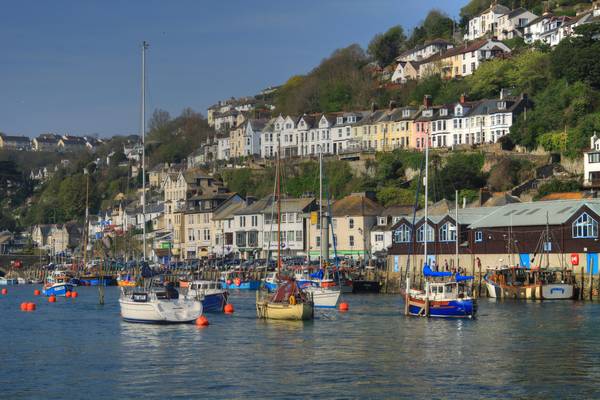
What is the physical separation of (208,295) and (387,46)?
10993cm

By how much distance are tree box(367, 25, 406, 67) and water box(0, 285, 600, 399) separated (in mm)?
106752

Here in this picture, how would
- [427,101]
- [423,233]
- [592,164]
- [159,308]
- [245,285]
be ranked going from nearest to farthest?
1. [159,308]
2. [423,233]
3. [592,164]
4. [245,285]
5. [427,101]

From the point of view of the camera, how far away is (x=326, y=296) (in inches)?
2739

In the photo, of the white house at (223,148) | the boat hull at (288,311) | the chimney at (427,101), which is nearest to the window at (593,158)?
the chimney at (427,101)

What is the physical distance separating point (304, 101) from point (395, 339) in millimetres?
111441

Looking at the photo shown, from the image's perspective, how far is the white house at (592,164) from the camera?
98.9 meters

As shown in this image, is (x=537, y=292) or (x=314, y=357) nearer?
(x=314, y=357)

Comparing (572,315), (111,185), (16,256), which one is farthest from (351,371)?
(111,185)

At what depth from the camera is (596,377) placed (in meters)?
40.8

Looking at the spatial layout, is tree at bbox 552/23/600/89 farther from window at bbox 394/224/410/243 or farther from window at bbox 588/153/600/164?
window at bbox 394/224/410/243

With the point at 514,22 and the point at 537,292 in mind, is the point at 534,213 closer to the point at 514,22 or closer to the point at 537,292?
the point at 537,292

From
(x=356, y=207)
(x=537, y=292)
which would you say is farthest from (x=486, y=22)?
(x=537, y=292)

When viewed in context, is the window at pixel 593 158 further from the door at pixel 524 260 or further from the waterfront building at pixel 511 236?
the door at pixel 524 260

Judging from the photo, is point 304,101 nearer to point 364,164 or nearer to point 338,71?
point 338,71
